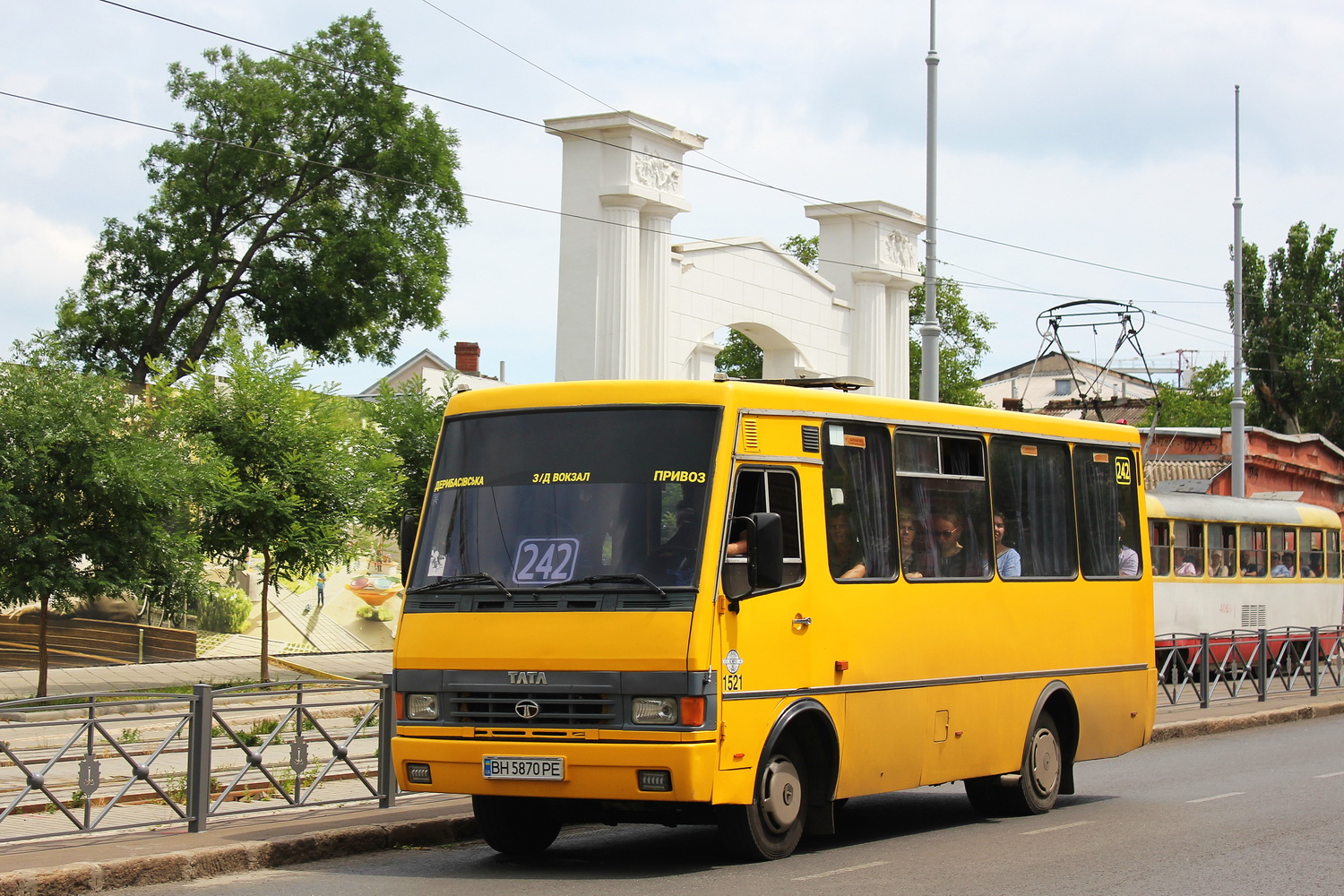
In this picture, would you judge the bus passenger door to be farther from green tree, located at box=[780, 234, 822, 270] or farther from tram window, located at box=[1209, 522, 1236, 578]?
green tree, located at box=[780, 234, 822, 270]

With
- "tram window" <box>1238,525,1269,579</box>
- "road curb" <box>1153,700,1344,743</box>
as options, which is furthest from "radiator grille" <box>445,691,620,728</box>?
"tram window" <box>1238,525,1269,579</box>

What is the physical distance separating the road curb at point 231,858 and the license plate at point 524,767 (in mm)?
1472

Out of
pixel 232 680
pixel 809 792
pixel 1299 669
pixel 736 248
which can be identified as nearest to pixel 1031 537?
pixel 809 792

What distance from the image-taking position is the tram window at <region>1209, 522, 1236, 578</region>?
2831 centimetres

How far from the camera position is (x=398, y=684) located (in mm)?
9516

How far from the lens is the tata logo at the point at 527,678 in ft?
29.5

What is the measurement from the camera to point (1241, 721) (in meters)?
20.0

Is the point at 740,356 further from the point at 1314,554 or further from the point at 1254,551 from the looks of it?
the point at 1254,551

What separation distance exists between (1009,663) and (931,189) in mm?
13036

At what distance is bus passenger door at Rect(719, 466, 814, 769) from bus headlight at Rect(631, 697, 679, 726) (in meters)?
0.32

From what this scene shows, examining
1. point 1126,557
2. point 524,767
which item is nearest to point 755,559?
point 524,767

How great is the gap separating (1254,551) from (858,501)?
71.6 feet

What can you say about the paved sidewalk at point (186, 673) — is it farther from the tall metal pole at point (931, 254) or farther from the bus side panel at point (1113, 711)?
the bus side panel at point (1113, 711)

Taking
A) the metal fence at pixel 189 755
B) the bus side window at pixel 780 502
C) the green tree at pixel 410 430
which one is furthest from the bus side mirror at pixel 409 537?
the green tree at pixel 410 430
